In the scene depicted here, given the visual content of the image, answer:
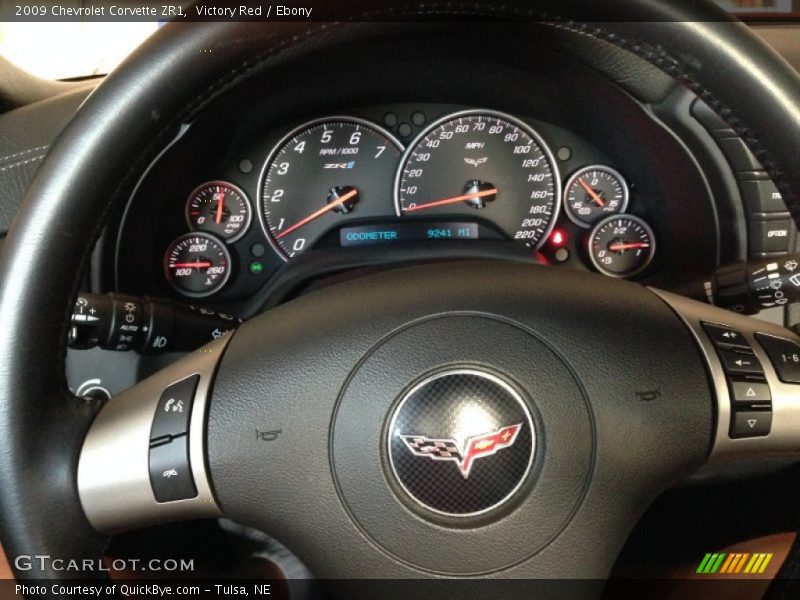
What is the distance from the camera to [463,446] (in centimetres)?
76

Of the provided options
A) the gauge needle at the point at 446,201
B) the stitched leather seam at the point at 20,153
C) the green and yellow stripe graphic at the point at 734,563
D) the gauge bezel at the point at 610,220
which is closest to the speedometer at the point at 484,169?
the gauge needle at the point at 446,201

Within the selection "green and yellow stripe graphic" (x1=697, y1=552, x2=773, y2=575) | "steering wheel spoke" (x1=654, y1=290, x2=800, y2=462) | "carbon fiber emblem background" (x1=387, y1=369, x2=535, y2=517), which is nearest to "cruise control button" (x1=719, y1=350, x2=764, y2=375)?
"steering wheel spoke" (x1=654, y1=290, x2=800, y2=462)

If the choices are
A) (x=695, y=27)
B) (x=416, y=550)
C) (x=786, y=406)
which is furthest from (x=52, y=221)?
(x=786, y=406)

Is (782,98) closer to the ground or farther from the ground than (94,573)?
farther from the ground

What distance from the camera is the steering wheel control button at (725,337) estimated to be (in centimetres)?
83

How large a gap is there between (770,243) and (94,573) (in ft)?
3.97

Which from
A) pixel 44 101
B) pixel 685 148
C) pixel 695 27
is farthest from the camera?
pixel 685 148

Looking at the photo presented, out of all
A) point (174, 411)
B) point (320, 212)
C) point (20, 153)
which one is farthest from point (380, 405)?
point (320, 212)

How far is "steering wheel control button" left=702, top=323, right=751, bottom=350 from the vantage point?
83 cm

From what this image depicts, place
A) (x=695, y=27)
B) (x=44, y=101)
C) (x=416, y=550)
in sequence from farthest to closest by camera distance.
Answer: (x=44, y=101), (x=416, y=550), (x=695, y=27)

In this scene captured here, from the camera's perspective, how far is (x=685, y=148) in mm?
1519

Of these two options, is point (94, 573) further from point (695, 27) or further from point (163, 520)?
point (695, 27)

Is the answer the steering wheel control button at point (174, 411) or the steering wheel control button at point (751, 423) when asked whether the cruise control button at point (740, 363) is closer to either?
the steering wheel control button at point (751, 423)

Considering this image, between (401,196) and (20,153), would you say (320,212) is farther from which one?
(20,153)
